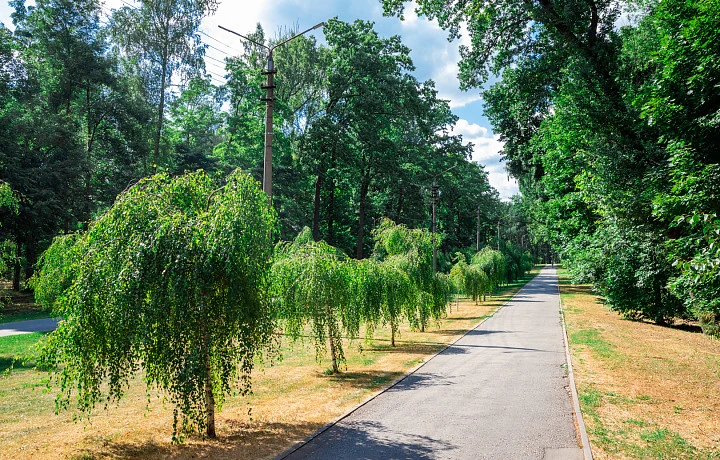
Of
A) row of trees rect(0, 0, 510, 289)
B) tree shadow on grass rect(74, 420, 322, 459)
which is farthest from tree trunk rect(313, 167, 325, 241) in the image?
tree shadow on grass rect(74, 420, 322, 459)

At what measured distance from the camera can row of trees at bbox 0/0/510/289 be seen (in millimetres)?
29188

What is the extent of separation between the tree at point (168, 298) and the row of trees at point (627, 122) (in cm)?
659

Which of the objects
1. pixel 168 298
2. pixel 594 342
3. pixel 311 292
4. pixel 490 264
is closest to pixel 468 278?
pixel 490 264

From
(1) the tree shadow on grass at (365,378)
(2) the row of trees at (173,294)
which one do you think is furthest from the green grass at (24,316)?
(2) the row of trees at (173,294)

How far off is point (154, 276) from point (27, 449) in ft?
10.6

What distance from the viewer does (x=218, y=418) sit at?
8.80 meters

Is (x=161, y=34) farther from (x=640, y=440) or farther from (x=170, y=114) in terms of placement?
(x=640, y=440)

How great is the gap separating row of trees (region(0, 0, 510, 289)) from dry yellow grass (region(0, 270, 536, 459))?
20.3 meters

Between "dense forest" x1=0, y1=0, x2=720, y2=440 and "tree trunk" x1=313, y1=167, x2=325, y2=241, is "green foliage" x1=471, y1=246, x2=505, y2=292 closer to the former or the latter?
"dense forest" x1=0, y1=0, x2=720, y2=440

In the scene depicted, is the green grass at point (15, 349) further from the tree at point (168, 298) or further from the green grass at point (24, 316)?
the tree at point (168, 298)

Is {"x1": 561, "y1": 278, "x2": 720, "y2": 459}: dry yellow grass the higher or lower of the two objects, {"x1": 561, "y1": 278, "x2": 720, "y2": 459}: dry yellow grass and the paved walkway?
the lower

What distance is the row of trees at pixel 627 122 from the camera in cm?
1210

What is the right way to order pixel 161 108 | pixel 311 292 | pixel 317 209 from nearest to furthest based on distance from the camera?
pixel 311 292 < pixel 161 108 < pixel 317 209

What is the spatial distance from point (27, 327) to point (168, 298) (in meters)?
18.9
